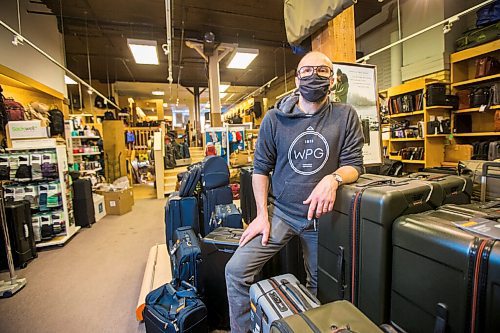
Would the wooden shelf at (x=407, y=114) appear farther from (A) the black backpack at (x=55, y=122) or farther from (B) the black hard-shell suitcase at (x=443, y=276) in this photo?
(A) the black backpack at (x=55, y=122)

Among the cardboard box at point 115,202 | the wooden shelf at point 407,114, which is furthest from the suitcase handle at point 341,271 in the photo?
the cardboard box at point 115,202

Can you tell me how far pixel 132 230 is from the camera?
4738mm

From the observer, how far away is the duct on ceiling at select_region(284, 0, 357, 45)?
6.55 ft

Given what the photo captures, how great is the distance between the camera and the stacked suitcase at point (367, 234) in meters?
1.00

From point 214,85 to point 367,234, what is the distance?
675 cm

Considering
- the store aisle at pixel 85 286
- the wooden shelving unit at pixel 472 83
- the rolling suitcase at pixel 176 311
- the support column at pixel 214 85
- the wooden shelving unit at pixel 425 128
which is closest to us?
the rolling suitcase at pixel 176 311

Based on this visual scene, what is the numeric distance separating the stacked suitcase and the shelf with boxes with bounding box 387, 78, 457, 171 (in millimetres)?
4325

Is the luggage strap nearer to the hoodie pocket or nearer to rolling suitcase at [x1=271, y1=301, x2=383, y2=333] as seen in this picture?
rolling suitcase at [x1=271, y1=301, x2=383, y2=333]

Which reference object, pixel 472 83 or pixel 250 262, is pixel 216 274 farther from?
pixel 472 83

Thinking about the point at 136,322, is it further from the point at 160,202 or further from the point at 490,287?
the point at 160,202

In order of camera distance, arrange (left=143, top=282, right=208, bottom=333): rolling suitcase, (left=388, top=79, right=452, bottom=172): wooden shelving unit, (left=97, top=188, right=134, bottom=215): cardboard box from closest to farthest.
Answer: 1. (left=143, top=282, right=208, bottom=333): rolling suitcase
2. (left=388, top=79, right=452, bottom=172): wooden shelving unit
3. (left=97, top=188, right=134, bottom=215): cardboard box

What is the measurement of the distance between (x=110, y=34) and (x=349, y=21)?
635 cm

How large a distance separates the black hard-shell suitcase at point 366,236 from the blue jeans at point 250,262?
0.58 ft

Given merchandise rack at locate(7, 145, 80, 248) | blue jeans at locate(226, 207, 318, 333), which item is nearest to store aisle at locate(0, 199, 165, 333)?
merchandise rack at locate(7, 145, 80, 248)
